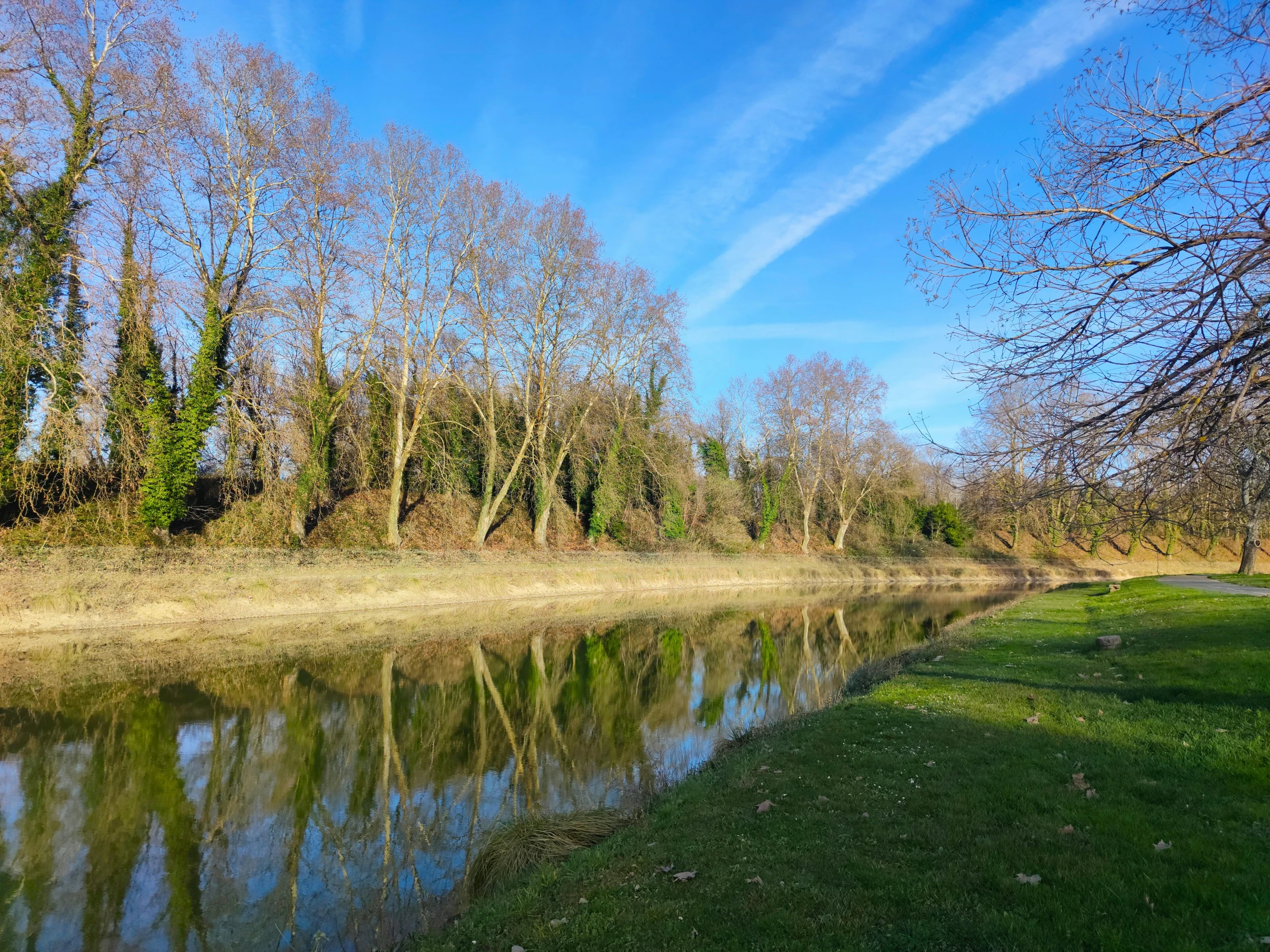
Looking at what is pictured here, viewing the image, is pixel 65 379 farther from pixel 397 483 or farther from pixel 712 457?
pixel 712 457

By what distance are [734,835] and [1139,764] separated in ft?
13.9

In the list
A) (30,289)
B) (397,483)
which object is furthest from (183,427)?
(397,483)

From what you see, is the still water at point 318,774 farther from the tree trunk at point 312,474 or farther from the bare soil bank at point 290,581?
the tree trunk at point 312,474

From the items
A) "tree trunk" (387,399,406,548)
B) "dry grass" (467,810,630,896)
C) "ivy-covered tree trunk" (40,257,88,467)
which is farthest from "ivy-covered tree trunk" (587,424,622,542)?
"dry grass" (467,810,630,896)

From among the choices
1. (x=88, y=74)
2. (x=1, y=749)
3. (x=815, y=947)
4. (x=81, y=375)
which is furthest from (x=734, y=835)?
(x=88, y=74)

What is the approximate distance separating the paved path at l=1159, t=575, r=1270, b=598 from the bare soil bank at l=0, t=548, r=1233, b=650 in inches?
801

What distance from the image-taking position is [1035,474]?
518cm

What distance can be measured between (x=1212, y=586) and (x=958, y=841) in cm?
2848

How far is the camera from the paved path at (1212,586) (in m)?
20.6

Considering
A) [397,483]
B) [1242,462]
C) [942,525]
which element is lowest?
[942,525]

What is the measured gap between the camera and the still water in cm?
571

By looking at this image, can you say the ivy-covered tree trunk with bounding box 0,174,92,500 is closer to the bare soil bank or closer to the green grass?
the bare soil bank

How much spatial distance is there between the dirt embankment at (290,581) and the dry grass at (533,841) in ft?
51.5

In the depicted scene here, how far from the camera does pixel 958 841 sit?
509 cm
